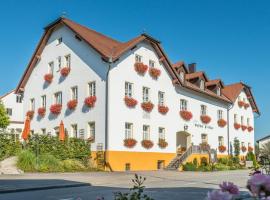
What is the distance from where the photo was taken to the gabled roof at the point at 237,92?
146ft

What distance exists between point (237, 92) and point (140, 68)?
18566mm

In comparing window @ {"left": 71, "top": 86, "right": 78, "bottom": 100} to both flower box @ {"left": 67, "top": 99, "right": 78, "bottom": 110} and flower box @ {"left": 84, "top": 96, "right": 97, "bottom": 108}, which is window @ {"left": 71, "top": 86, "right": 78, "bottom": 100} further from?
flower box @ {"left": 84, "top": 96, "right": 97, "bottom": 108}

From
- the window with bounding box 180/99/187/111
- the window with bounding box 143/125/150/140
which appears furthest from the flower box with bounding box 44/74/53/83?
the window with bounding box 180/99/187/111

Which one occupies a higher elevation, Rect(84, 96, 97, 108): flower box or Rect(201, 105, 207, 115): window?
Rect(201, 105, 207, 115): window

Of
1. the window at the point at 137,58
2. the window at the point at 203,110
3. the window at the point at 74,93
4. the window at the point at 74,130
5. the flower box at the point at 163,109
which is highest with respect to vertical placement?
the window at the point at 137,58

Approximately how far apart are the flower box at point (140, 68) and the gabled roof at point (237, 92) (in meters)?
16.3

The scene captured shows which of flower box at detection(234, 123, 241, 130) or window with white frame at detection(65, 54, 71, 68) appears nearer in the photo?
window with white frame at detection(65, 54, 71, 68)

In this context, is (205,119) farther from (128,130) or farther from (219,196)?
(219,196)

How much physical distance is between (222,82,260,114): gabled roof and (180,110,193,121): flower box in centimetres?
984

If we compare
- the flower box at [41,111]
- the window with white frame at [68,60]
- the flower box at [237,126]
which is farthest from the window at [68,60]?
the flower box at [237,126]

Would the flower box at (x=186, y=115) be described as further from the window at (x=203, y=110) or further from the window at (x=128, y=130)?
the window at (x=128, y=130)

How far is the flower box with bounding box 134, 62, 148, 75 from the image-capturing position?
29669mm

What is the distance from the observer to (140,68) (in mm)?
29844

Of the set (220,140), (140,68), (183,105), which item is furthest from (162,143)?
(220,140)
